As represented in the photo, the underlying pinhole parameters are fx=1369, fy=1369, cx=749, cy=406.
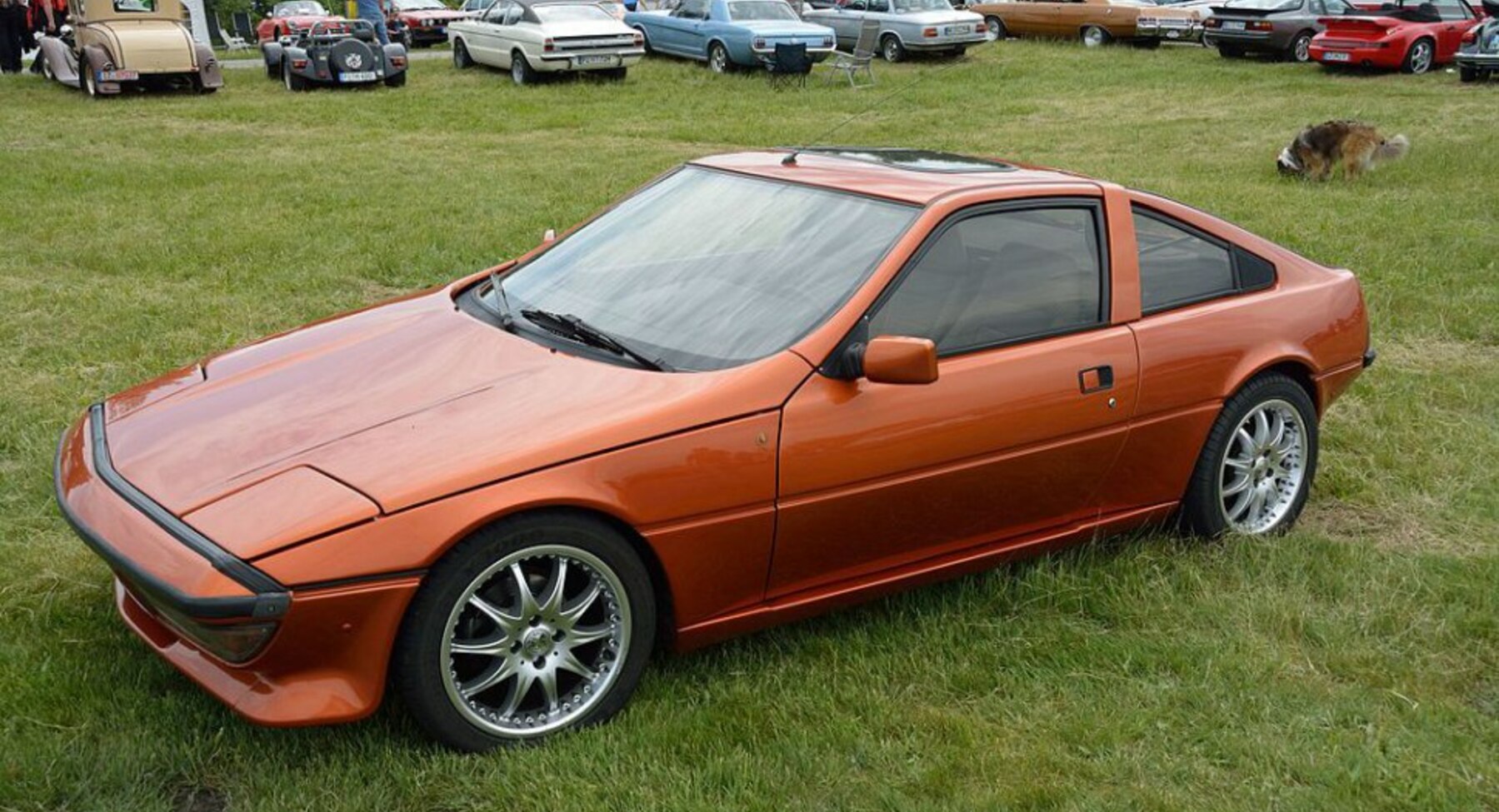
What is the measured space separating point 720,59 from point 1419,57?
10.6 meters

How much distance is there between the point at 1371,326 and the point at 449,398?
562cm

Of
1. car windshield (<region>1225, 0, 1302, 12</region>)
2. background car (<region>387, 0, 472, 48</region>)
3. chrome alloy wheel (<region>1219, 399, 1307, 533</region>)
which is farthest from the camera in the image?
background car (<region>387, 0, 472, 48</region>)

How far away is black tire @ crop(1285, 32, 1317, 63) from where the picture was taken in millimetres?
22281

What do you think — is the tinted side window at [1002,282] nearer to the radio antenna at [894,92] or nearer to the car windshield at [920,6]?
the radio antenna at [894,92]

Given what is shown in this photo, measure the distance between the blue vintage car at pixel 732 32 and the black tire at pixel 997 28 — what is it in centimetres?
668

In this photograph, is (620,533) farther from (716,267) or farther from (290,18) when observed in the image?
(290,18)

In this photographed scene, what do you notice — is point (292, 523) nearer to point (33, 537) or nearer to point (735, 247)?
point (735, 247)

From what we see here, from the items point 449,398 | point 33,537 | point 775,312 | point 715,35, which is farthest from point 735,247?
point 715,35

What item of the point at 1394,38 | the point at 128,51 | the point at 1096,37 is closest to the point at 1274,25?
the point at 1394,38

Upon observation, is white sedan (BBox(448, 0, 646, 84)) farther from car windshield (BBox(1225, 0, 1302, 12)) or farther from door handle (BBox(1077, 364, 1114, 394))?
door handle (BBox(1077, 364, 1114, 394))

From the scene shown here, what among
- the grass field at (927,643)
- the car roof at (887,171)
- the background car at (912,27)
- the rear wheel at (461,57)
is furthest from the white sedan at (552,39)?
the car roof at (887,171)

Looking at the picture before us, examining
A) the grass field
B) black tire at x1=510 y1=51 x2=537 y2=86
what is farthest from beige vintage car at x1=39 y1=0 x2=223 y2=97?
the grass field

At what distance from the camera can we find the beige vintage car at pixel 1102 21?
2502 cm

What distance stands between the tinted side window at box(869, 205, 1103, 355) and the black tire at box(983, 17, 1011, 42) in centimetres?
2435
